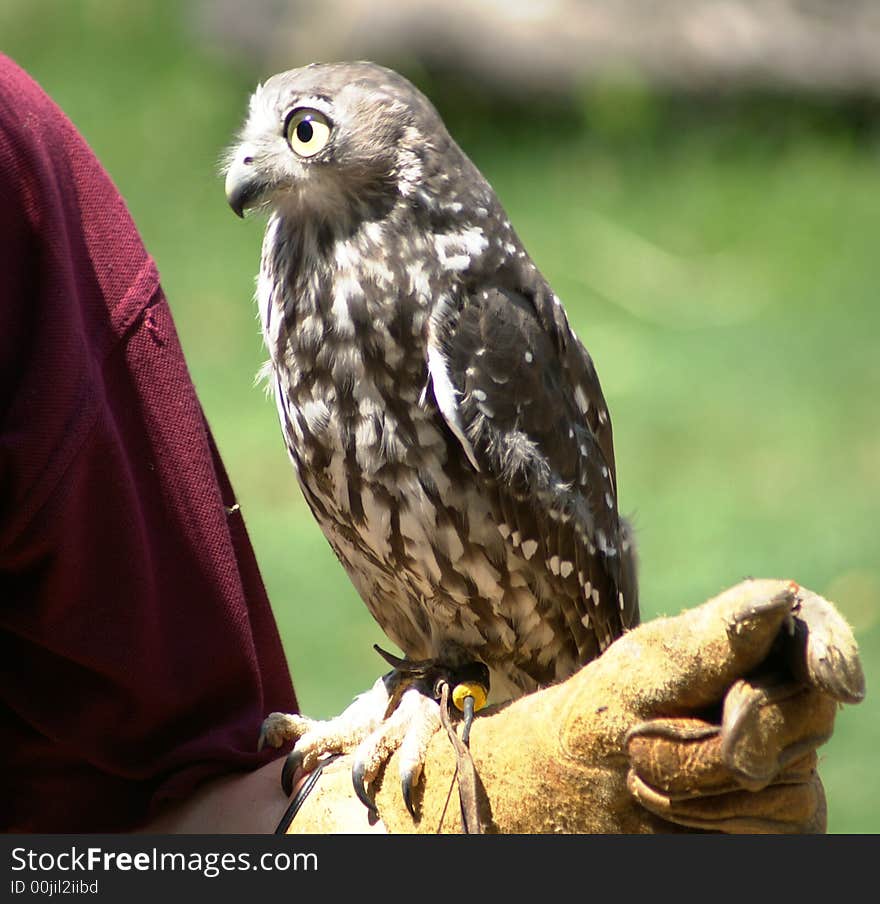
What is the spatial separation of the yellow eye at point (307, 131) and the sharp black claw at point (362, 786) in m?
1.02

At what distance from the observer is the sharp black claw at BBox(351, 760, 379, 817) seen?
2.07m

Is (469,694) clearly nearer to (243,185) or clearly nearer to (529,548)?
(529,548)

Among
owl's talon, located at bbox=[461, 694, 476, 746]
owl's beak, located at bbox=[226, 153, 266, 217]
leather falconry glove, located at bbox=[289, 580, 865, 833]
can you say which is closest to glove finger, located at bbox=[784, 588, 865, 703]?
leather falconry glove, located at bbox=[289, 580, 865, 833]

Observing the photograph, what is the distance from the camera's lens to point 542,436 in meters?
2.49

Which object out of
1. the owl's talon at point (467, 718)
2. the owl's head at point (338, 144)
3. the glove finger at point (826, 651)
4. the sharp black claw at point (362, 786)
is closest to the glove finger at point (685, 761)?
the glove finger at point (826, 651)

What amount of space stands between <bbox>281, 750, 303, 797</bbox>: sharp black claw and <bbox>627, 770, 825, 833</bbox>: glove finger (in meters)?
0.60

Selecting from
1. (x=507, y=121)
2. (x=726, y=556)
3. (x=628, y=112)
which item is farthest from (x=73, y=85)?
(x=726, y=556)

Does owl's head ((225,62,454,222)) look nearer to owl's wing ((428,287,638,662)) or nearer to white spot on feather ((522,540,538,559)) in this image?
owl's wing ((428,287,638,662))

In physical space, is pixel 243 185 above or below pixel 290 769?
above

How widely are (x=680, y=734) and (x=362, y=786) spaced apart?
588 millimetres

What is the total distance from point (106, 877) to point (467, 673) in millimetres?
890

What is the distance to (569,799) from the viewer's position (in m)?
1.85

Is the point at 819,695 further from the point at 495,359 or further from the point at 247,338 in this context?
the point at 247,338

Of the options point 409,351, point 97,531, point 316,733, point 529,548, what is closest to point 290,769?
point 316,733
